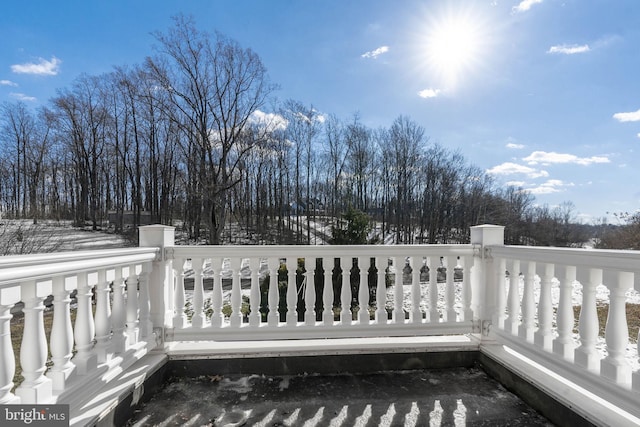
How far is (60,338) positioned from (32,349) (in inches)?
6.4

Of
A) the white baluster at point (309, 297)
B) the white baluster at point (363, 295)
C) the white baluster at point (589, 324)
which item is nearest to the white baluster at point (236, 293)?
the white baluster at point (309, 297)


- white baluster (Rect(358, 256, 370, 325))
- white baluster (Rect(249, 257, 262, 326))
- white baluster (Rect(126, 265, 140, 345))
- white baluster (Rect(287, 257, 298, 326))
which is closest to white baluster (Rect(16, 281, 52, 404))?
white baluster (Rect(126, 265, 140, 345))

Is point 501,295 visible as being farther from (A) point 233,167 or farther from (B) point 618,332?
(A) point 233,167

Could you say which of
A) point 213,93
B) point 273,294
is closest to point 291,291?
point 273,294

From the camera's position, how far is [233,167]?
13.3 meters

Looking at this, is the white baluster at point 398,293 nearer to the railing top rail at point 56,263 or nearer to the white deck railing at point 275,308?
the white deck railing at point 275,308

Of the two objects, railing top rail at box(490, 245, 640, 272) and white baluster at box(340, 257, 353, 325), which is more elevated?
Answer: railing top rail at box(490, 245, 640, 272)

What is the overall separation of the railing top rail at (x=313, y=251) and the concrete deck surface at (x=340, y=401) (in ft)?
2.83

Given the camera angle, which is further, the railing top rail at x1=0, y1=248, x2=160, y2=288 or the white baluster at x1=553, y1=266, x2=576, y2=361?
the white baluster at x1=553, y1=266, x2=576, y2=361

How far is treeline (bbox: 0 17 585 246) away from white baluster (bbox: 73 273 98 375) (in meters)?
11.5

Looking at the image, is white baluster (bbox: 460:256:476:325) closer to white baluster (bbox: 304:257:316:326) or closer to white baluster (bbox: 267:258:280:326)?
white baluster (bbox: 304:257:316:326)

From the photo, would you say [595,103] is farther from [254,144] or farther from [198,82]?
[198,82]

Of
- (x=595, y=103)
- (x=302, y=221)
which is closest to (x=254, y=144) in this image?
(x=302, y=221)

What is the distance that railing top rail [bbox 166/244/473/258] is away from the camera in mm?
2256
